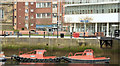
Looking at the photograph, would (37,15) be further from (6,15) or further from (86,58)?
(86,58)

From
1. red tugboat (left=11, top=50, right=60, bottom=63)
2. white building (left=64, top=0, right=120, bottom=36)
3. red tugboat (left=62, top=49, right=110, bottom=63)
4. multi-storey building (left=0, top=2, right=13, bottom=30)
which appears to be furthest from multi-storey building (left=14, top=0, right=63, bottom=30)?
red tugboat (left=62, top=49, right=110, bottom=63)

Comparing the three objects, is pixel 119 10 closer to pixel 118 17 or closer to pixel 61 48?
pixel 118 17

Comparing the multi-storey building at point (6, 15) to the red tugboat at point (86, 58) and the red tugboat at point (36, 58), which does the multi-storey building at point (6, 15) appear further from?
the red tugboat at point (86, 58)

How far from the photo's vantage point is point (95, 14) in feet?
Answer: 185

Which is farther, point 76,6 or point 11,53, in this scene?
point 76,6

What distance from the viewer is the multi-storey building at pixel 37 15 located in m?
67.2

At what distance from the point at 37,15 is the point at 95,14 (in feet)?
61.6

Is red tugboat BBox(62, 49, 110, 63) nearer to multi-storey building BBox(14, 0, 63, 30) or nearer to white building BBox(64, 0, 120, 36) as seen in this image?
white building BBox(64, 0, 120, 36)

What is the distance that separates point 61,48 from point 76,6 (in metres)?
23.8

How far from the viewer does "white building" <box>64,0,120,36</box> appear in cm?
5447

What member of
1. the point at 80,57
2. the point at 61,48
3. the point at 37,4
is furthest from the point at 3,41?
the point at 37,4

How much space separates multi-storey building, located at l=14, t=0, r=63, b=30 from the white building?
7.52 meters

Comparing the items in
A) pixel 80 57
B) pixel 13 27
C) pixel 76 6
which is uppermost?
pixel 76 6

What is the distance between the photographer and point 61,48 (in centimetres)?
3797
